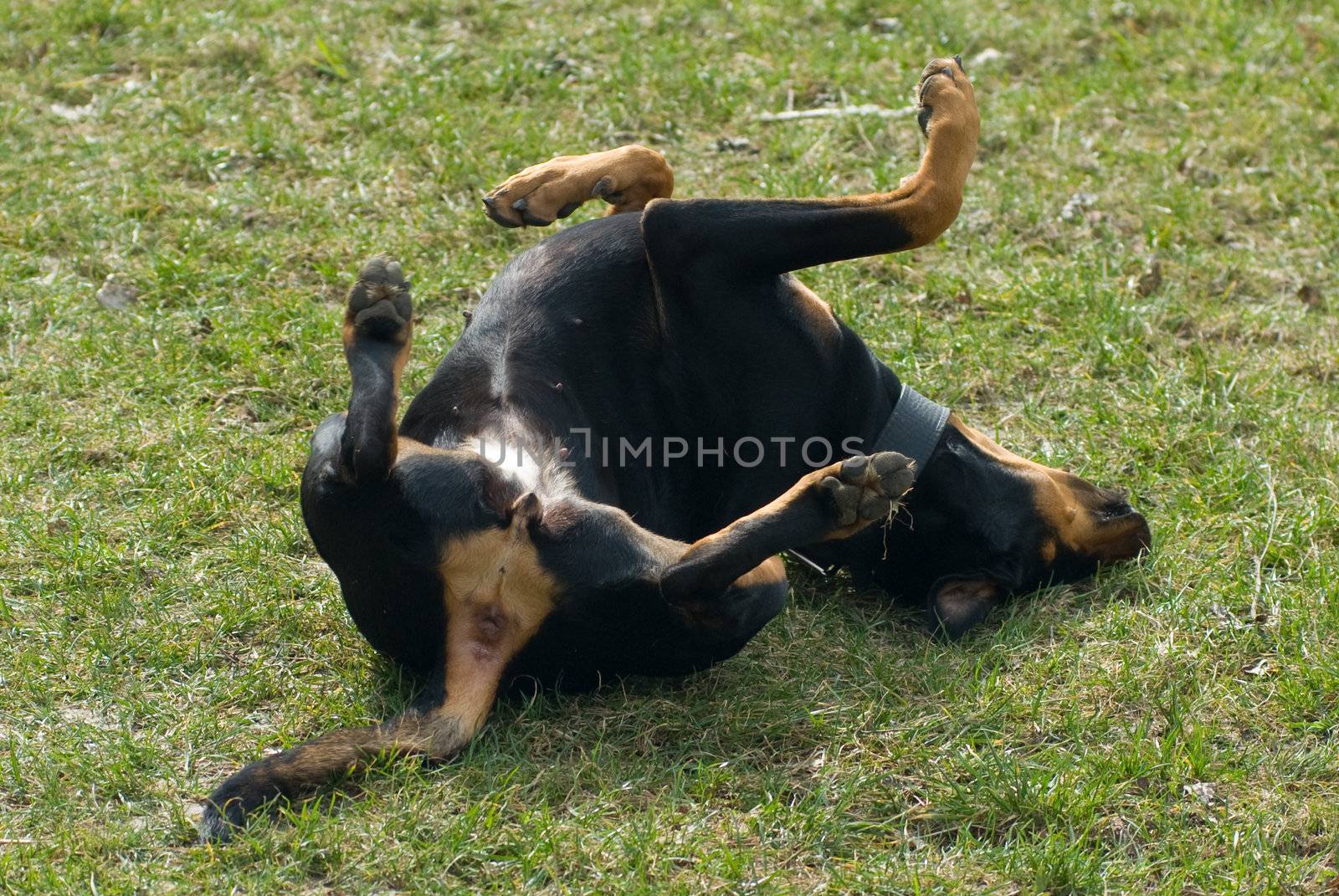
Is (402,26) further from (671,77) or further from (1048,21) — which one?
(1048,21)

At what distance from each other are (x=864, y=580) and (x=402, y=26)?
4092mm

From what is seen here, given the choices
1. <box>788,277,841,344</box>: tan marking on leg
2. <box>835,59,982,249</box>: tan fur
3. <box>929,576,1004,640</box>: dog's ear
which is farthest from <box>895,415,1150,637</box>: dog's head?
<box>835,59,982,249</box>: tan fur

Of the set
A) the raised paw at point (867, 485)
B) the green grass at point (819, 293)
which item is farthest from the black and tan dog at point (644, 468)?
the green grass at point (819, 293)

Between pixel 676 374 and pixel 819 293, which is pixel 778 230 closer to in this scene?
pixel 676 374

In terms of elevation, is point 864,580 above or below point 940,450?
below

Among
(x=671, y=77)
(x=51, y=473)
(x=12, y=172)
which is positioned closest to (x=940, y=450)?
(x=51, y=473)

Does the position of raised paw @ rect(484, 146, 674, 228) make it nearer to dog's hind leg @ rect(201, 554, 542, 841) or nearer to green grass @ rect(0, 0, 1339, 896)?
green grass @ rect(0, 0, 1339, 896)

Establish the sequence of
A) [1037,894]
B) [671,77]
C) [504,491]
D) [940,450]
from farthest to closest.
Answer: [671,77] < [940,450] < [504,491] < [1037,894]

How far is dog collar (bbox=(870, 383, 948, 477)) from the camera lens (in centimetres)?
376

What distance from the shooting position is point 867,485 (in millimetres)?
3152

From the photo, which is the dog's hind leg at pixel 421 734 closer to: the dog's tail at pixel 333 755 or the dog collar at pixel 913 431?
the dog's tail at pixel 333 755

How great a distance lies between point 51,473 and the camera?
428 centimetres

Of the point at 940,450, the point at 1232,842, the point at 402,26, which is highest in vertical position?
the point at 402,26

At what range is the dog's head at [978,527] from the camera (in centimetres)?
379
